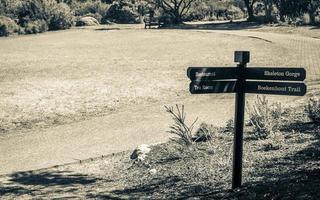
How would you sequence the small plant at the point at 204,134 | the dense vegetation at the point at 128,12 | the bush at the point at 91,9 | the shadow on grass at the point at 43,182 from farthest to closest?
1. the bush at the point at 91,9
2. the dense vegetation at the point at 128,12
3. the small plant at the point at 204,134
4. the shadow on grass at the point at 43,182

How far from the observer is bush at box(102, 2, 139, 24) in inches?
2377

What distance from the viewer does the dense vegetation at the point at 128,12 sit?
4456cm

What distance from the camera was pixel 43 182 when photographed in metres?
8.34

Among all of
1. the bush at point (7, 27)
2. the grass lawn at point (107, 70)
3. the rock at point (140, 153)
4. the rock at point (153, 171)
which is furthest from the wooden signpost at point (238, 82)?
the bush at point (7, 27)

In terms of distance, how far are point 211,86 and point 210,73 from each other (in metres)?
0.16

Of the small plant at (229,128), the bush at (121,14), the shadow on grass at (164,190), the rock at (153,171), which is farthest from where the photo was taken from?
the bush at (121,14)

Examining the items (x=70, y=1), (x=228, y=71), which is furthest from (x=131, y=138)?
(x=70, y=1)

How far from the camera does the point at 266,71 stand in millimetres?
6168

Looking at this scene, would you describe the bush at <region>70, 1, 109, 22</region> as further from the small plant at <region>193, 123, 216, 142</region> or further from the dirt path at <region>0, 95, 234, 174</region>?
the small plant at <region>193, 123, 216, 142</region>

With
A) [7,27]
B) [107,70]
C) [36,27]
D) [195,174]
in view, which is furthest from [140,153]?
[36,27]

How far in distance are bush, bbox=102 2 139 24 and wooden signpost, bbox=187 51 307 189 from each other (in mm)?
54854

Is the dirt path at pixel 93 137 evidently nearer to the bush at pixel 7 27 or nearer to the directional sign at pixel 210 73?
the directional sign at pixel 210 73

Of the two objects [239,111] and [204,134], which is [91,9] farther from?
[239,111]

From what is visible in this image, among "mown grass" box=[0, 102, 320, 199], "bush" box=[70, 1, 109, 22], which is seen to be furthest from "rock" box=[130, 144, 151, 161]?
"bush" box=[70, 1, 109, 22]
